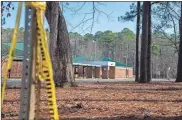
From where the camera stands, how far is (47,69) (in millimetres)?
2643

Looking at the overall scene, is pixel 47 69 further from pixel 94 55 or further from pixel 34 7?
pixel 94 55

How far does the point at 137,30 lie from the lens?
3244cm

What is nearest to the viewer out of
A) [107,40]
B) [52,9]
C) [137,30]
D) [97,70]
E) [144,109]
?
[144,109]

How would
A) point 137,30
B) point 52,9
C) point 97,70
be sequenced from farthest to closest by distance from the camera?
1. point 97,70
2. point 137,30
3. point 52,9

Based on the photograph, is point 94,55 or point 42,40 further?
point 94,55

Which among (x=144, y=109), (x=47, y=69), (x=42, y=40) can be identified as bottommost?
(x=144, y=109)

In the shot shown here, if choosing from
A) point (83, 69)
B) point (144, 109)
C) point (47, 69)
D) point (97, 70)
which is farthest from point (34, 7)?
point (97, 70)

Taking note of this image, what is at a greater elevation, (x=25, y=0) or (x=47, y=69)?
(x=25, y=0)

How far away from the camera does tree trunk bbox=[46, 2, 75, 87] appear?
48.0ft

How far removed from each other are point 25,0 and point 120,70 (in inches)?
3266

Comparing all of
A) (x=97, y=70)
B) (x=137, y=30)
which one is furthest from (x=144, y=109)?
(x=97, y=70)

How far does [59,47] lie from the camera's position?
14969 millimetres

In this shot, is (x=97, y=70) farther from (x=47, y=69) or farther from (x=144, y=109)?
(x=47, y=69)

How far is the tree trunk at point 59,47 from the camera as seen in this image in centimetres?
1462
